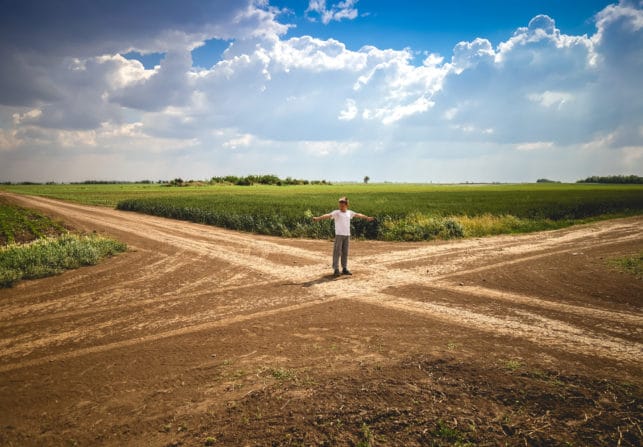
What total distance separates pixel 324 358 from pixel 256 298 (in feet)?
11.7

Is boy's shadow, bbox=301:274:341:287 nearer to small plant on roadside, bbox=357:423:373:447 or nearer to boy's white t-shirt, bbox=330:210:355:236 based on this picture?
boy's white t-shirt, bbox=330:210:355:236

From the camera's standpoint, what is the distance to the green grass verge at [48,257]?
36.6 ft

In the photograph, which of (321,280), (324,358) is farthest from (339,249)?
(324,358)

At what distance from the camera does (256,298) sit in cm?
901

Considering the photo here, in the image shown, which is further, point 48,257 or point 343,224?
point 48,257

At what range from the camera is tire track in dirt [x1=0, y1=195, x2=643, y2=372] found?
6.68 m

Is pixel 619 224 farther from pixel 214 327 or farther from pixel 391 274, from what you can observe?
pixel 214 327

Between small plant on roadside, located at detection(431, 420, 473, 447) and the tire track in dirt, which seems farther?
the tire track in dirt

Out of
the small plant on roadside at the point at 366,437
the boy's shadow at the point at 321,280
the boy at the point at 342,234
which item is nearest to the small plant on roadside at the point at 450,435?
the small plant on roadside at the point at 366,437

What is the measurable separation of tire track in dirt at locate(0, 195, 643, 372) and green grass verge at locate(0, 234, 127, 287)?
819 millimetres

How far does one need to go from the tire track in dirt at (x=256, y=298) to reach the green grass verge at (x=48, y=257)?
819 millimetres

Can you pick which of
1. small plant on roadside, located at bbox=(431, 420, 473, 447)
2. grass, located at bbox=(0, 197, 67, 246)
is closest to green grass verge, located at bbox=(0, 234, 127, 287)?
grass, located at bbox=(0, 197, 67, 246)

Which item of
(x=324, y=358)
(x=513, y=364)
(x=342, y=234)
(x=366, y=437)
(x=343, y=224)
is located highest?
(x=343, y=224)

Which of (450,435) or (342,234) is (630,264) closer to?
(342,234)
